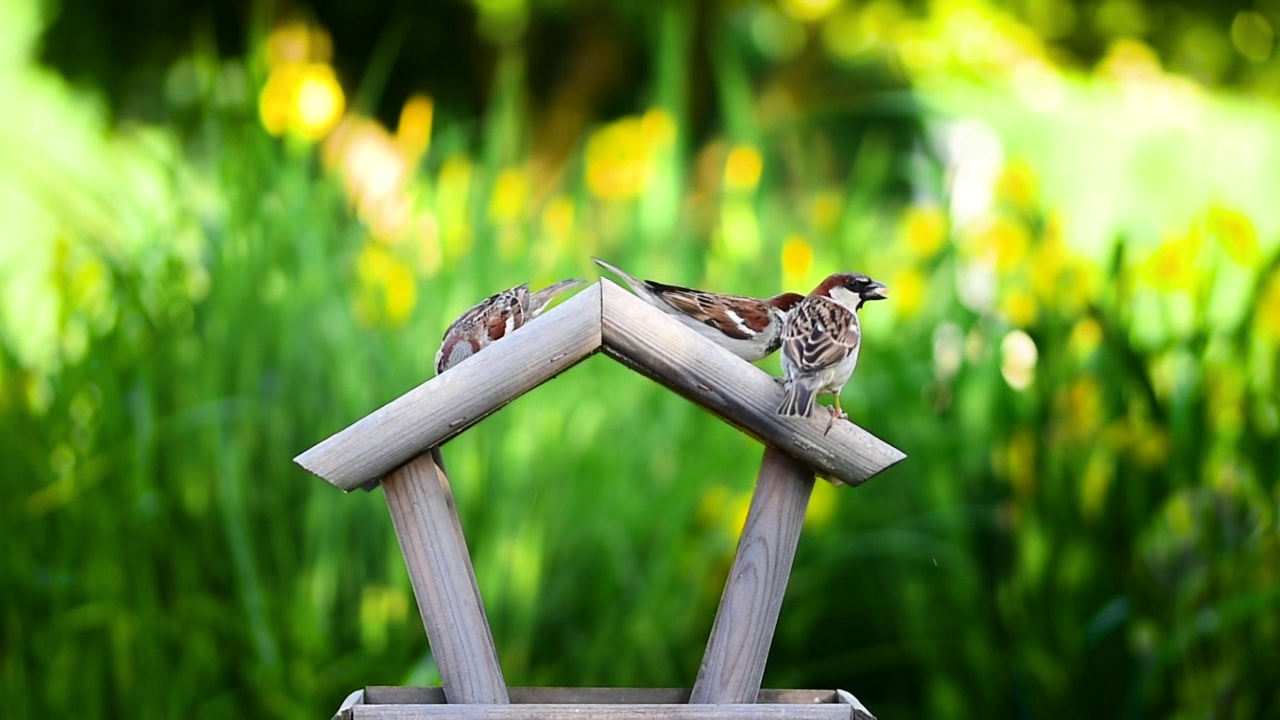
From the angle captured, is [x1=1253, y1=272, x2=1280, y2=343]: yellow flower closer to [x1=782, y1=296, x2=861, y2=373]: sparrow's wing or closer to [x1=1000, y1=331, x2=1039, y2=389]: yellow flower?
[x1=1000, y1=331, x2=1039, y2=389]: yellow flower

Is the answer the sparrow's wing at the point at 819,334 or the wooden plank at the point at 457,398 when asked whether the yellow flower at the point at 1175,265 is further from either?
the wooden plank at the point at 457,398

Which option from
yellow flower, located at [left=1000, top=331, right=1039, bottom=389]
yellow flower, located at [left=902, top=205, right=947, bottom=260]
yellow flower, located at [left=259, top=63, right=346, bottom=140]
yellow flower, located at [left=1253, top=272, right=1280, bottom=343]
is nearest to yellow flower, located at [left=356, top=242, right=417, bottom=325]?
yellow flower, located at [left=259, top=63, right=346, bottom=140]

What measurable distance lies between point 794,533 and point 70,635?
74.6 inches

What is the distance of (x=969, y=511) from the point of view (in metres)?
3.18

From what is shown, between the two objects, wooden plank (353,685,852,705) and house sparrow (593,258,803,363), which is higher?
house sparrow (593,258,803,363)

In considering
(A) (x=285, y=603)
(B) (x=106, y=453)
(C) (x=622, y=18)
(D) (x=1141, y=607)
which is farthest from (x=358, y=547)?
(C) (x=622, y=18)

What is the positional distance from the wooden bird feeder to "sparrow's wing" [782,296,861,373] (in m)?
0.06

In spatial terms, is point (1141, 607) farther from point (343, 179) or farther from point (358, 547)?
point (343, 179)

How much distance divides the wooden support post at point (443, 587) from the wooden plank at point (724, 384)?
0.98ft

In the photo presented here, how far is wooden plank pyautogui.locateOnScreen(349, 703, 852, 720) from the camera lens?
1.49 metres

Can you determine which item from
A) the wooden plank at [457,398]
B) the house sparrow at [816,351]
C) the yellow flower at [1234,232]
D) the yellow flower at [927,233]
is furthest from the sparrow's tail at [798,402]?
the yellow flower at [927,233]

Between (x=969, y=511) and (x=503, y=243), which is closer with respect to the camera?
(x=969, y=511)

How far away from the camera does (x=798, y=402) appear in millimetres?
1497

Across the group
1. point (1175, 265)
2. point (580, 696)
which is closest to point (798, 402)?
point (580, 696)
